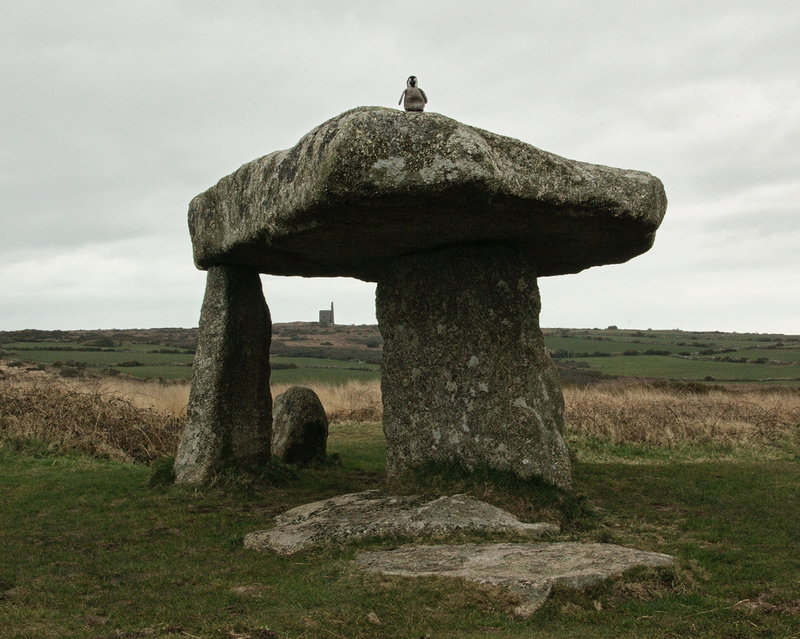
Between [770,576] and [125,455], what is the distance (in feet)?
31.7

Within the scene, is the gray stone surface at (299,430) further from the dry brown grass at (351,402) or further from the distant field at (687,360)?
the distant field at (687,360)

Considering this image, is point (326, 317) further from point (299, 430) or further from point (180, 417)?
point (299, 430)

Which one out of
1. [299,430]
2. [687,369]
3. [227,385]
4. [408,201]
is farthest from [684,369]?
[408,201]

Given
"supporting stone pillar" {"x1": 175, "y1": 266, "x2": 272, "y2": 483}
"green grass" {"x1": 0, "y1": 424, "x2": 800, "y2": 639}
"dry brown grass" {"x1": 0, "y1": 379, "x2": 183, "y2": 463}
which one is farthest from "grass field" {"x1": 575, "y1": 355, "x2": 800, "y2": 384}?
"supporting stone pillar" {"x1": 175, "y1": 266, "x2": 272, "y2": 483}

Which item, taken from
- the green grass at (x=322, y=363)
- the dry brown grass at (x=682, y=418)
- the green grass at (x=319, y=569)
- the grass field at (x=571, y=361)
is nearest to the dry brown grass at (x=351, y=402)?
the grass field at (x=571, y=361)

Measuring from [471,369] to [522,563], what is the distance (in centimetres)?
322

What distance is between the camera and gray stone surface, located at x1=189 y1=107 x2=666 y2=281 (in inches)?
246

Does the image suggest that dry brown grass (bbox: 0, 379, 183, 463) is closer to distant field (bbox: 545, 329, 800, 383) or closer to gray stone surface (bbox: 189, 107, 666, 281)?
gray stone surface (bbox: 189, 107, 666, 281)

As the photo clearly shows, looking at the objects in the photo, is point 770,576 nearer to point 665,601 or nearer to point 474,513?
point 665,601

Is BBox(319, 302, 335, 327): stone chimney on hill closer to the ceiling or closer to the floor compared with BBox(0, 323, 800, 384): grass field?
closer to the ceiling

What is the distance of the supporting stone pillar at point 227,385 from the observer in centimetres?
951

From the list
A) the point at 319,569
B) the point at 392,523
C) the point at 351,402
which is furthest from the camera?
the point at 351,402

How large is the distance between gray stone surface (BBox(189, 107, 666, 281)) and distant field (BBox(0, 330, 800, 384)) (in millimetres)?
17795

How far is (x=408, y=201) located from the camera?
21.4ft
